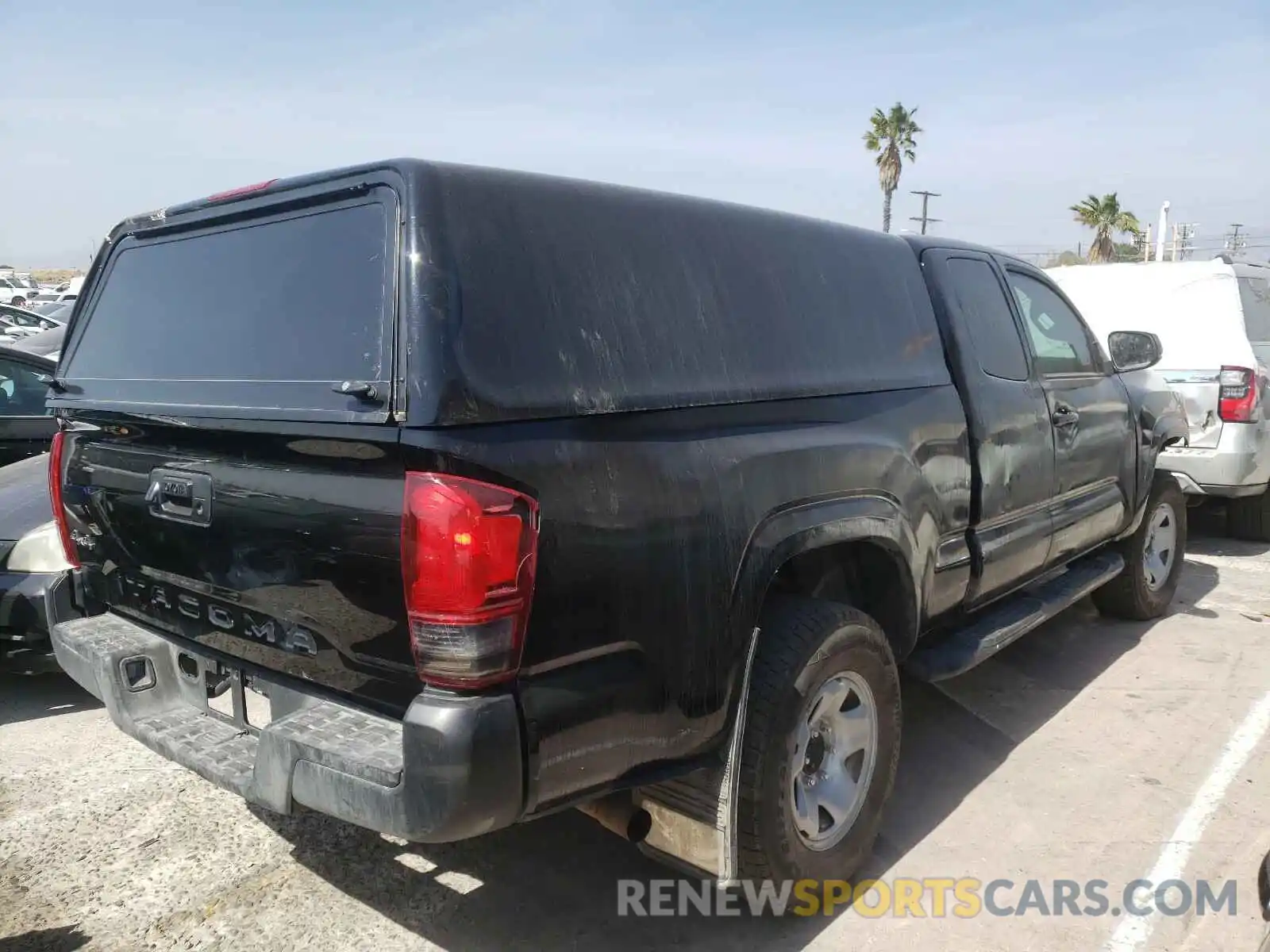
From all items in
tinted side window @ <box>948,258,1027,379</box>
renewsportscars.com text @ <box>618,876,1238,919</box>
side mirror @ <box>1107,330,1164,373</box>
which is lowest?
renewsportscars.com text @ <box>618,876,1238,919</box>


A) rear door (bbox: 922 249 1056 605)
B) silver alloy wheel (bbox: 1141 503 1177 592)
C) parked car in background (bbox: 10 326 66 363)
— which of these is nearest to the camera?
rear door (bbox: 922 249 1056 605)

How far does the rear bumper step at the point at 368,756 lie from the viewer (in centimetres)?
205

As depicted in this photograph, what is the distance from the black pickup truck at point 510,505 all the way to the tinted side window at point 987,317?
1.60ft

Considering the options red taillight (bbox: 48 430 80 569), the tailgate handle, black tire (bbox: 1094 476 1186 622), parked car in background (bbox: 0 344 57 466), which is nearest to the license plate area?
the tailgate handle

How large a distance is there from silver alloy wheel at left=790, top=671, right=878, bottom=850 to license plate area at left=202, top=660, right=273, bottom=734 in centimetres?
146

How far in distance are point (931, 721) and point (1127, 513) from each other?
1744 mm

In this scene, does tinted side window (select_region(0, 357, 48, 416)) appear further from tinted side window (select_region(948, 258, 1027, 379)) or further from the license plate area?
tinted side window (select_region(948, 258, 1027, 379))

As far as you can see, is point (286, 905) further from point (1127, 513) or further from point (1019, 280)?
point (1127, 513)

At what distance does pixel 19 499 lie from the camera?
4.70 m

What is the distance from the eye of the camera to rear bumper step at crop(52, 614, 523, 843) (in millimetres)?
2051

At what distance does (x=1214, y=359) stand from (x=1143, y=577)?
7.33 feet

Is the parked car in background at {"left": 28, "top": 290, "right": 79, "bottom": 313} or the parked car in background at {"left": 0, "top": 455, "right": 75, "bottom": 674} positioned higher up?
the parked car in background at {"left": 28, "top": 290, "right": 79, "bottom": 313}

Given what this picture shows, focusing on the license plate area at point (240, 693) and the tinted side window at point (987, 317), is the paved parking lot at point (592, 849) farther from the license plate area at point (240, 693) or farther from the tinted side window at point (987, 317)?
the tinted side window at point (987, 317)

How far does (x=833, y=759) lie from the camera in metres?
3.05
